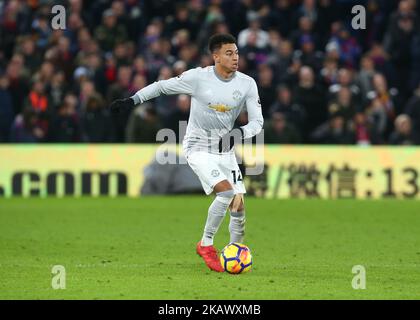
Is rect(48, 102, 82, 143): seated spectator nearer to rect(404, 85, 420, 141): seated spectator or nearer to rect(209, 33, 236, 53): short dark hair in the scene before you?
rect(404, 85, 420, 141): seated spectator

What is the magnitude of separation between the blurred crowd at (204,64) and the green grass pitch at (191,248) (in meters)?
2.21

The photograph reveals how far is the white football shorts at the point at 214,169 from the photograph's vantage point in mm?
11125

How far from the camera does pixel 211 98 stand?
11.3 metres

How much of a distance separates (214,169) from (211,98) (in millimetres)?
739

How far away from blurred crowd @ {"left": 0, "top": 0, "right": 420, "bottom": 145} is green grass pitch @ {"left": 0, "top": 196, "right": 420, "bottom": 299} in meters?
2.21

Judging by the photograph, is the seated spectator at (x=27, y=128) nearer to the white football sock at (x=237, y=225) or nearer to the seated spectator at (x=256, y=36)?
the seated spectator at (x=256, y=36)

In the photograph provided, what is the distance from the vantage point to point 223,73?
37.2 feet

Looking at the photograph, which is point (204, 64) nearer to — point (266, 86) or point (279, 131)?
point (266, 86)

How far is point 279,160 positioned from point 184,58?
9.48 ft

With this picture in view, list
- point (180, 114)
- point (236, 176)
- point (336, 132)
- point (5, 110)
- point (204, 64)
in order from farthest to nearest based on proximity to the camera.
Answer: point (5, 110) < point (336, 132) < point (204, 64) < point (180, 114) < point (236, 176)

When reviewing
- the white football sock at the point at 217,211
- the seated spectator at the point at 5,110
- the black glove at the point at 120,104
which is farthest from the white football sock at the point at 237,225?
the seated spectator at the point at 5,110

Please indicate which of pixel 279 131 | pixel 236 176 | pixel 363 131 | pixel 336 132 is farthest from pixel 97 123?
pixel 236 176

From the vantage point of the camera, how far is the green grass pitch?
9609 mm
